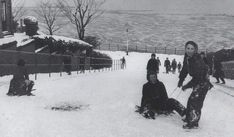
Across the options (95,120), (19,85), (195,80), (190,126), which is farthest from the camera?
(19,85)

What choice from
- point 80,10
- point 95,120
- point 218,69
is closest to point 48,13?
point 80,10

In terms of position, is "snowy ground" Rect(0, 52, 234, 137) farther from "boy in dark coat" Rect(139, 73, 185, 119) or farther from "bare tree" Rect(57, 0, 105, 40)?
"bare tree" Rect(57, 0, 105, 40)

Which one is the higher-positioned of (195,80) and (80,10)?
(80,10)

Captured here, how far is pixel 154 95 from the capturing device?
30.2 feet

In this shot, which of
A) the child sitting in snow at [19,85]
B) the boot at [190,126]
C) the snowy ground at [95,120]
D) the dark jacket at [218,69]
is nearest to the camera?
the snowy ground at [95,120]

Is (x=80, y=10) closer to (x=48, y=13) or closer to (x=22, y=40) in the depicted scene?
(x=48, y=13)

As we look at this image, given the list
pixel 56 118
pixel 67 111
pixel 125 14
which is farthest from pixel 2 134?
pixel 125 14

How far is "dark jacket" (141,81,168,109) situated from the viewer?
9203 millimetres

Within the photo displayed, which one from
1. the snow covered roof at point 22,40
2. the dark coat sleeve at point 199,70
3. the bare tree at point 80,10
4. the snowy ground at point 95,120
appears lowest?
the snowy ground at point 95,120

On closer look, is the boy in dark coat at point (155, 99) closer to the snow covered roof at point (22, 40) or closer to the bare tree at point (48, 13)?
the snow covered roof at point (22, 40)

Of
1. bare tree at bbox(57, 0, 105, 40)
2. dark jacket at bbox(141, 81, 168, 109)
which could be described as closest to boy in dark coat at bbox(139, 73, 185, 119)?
dark jacket at bbox(141, 81, 168, 109)

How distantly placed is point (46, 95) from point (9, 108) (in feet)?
10.2

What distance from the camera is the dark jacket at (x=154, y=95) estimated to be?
920 cm

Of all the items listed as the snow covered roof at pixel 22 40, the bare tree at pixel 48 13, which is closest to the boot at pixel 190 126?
the snow covered roof at pixel 22 40
